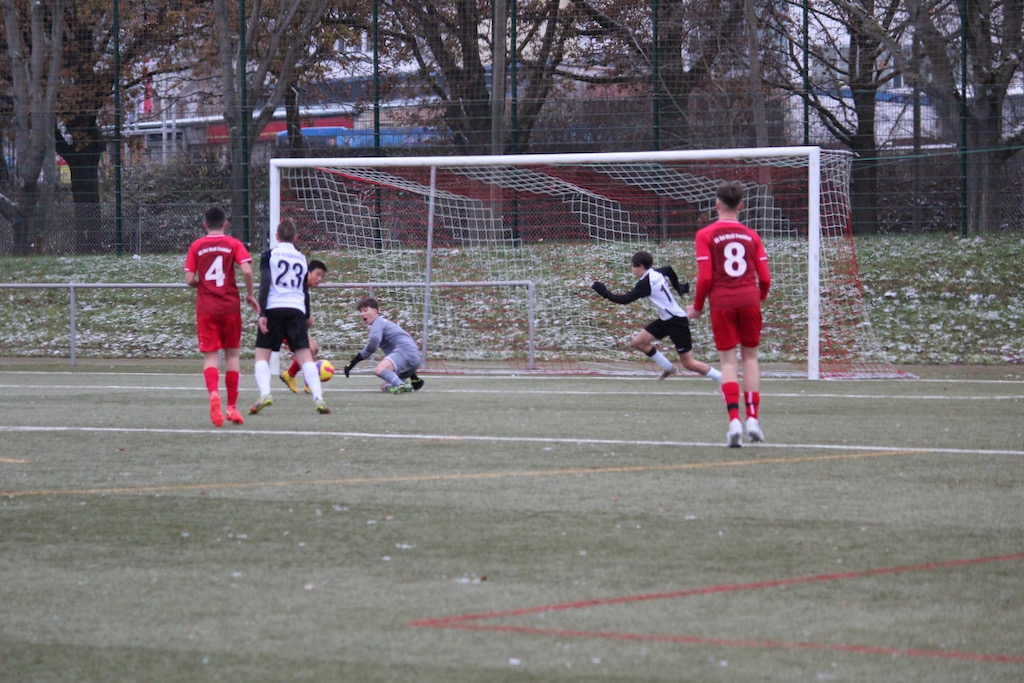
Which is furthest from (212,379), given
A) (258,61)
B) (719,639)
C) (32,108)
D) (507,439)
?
(32,108)

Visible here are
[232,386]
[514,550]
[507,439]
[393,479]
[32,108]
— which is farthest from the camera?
[32,108]

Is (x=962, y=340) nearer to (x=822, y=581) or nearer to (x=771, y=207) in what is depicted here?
(x=771, y=207)

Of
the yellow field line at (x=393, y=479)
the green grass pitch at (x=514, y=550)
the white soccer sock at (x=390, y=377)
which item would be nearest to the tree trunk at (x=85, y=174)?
the white soccer sock at (x=390, y=377)

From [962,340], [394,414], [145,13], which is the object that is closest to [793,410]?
[394,414]

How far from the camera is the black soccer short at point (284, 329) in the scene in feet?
34.1

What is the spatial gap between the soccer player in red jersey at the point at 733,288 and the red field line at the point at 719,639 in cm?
334

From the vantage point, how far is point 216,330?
9.98m

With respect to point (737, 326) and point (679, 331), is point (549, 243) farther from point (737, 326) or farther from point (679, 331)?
point (737, 326)

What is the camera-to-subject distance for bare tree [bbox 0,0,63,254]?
2398 centimetres

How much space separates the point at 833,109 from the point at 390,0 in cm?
898

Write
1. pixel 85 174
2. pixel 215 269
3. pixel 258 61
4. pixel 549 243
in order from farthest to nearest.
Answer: pixel 258 61, pixel 85 174, pixel 549 243, pixel 215 269

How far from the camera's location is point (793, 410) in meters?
10.6

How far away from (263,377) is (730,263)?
4290 mm

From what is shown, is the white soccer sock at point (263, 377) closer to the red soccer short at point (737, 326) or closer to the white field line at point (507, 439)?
the white field line at point (507, 439)
